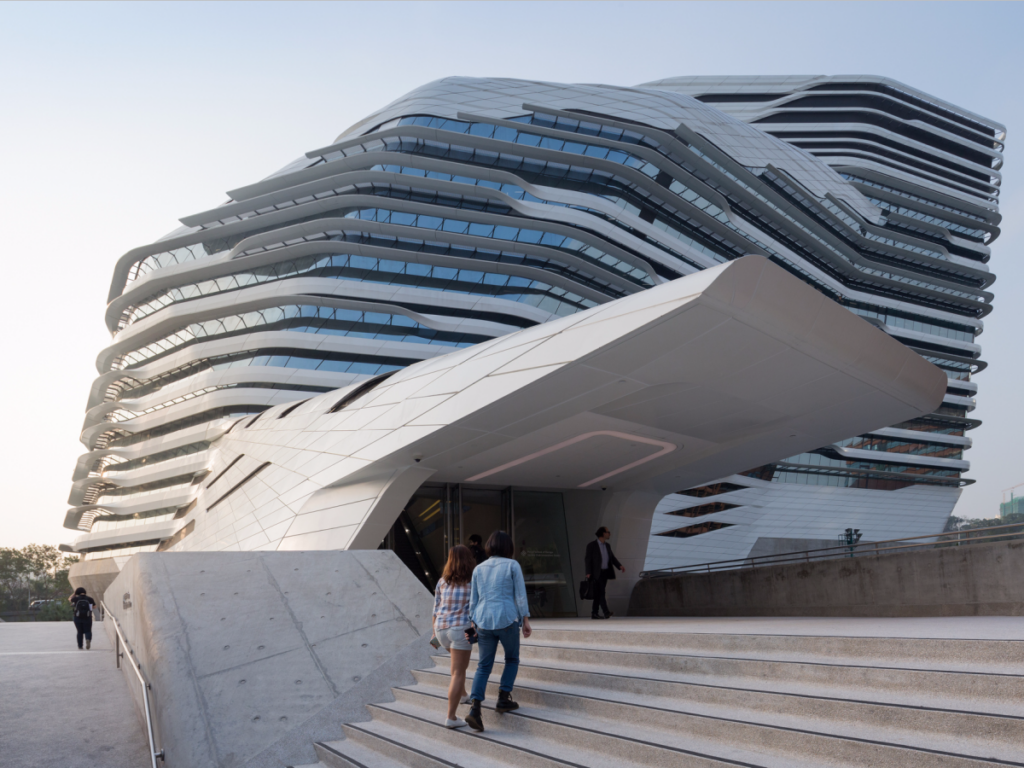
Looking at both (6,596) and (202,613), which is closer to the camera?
(202,613)

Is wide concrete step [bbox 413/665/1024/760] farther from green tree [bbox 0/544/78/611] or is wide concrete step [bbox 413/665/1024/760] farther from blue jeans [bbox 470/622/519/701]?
green tree [bbox 0/544/78/611]

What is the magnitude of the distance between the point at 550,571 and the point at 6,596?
285ft

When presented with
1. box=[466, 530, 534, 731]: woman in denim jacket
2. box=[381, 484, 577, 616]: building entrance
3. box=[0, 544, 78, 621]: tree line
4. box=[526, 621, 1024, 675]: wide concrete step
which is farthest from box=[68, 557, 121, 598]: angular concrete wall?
box=[526, 621, 1024, 675]: wide concrete step

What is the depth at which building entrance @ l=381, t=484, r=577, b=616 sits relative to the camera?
50.4 ft

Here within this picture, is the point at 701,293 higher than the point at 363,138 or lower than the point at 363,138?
lower

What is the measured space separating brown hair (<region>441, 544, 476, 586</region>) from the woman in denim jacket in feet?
0.77

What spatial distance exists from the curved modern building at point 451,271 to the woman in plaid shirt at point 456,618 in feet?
123

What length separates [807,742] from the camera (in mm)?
4195

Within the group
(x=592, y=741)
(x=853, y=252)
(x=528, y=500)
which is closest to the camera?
(x=592, y=741)

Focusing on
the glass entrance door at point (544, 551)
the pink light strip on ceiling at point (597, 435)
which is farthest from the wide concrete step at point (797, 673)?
the glass entrance door at point (544, 551)

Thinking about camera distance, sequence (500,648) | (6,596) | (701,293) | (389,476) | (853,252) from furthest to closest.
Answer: (6,596), (853,252), (389,476), (701,293), (500,648)

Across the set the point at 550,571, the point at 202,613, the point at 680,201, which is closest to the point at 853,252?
the point at 680,201

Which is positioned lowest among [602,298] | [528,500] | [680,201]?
[528,500]

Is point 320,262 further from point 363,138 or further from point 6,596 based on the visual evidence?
point 6,596
